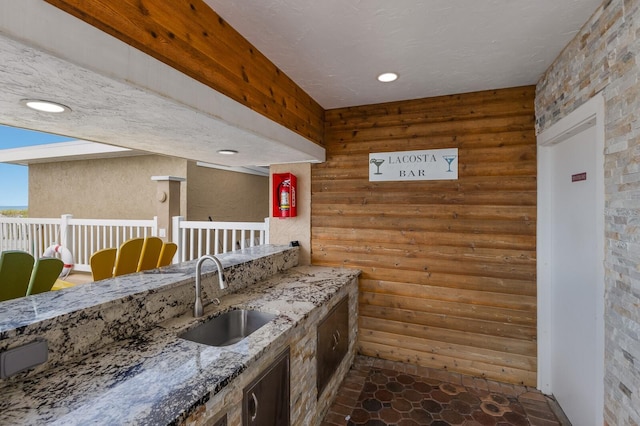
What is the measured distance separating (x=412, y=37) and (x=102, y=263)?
10.6 feet

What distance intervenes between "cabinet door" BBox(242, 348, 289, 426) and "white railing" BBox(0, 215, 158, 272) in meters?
4.19

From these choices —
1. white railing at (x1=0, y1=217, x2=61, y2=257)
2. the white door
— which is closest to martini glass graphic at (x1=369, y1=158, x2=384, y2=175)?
the white door

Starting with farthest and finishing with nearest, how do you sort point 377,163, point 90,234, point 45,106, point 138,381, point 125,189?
point 125,189, point 90,234, point 377,163, point 45,106, point 138,381

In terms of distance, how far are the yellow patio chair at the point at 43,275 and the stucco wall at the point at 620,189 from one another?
3455mm

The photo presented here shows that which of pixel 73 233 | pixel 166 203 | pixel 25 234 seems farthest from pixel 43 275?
pixel 25 234

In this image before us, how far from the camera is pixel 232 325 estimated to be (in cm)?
199

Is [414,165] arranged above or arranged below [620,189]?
above

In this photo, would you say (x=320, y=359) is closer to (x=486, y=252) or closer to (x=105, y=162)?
(x=486, y=252)

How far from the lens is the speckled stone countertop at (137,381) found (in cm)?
95

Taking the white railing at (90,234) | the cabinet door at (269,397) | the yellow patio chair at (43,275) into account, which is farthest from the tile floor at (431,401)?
the yellow patio chair at (43,275)

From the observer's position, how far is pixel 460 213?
280 cm

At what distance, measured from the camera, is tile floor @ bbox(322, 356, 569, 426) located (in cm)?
224

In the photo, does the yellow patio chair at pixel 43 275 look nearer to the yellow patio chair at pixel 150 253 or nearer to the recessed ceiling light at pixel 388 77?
the yellow patio chair at pixel 150 253

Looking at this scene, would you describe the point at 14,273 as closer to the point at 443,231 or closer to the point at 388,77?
the point at 388,77
